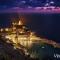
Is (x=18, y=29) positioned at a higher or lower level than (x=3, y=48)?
lower

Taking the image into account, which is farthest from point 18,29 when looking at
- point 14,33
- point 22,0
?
point 22,0

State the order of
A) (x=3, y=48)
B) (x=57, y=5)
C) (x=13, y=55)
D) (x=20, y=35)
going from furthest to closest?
(x=57, y=5) < (x=20, y=35) < (x=3, y=48) < (x=13, y=55)

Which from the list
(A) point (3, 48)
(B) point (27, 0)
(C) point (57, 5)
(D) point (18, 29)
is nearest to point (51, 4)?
(C) point (57, 5)

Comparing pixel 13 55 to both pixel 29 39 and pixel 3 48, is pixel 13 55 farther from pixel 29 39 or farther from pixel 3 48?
pixel 29 39

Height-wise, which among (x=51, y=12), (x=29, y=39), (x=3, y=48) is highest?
(x=3, y=48)

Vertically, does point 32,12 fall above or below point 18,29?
below

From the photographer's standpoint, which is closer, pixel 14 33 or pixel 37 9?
pixel 14 33

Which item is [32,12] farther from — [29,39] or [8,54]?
[8,54]

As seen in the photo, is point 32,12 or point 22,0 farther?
point 22,0

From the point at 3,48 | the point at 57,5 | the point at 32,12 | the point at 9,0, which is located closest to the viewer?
the point at 3,48
